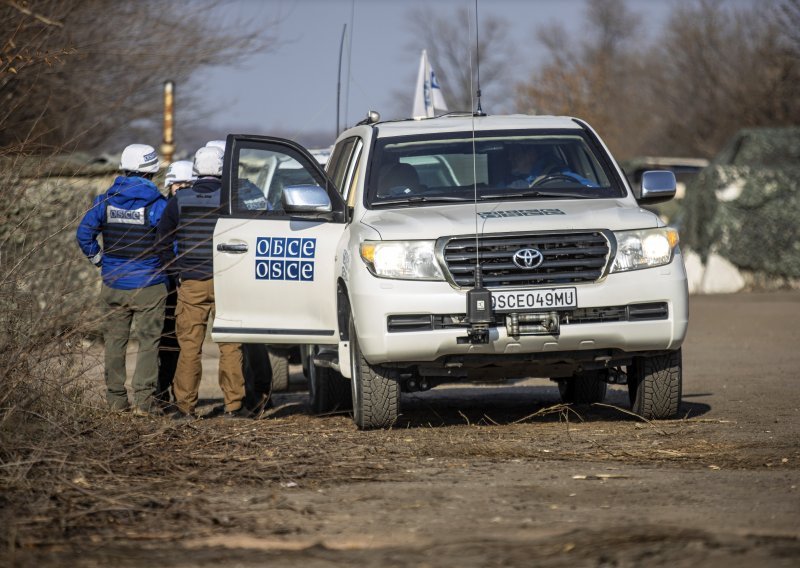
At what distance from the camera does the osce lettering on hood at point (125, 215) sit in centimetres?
970

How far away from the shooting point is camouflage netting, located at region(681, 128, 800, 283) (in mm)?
23328

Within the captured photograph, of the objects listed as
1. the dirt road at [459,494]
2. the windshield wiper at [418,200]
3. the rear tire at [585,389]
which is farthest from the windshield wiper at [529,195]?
the rear tire at [585,389]

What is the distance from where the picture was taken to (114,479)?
6559 millimetres

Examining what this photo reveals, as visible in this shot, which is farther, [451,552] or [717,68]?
[717,68]

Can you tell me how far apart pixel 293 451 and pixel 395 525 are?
2.18 metres

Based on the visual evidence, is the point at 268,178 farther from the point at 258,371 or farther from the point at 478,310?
the point at 478,310

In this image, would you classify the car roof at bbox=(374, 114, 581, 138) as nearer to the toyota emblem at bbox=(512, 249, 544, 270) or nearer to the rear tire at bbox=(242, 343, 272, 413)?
the toyota emblem at bbox=(512, 249, 544, 270)

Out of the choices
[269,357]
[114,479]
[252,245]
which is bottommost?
[269,357]

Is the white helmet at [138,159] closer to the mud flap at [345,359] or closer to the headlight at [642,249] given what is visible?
the mud flap at [345,359]

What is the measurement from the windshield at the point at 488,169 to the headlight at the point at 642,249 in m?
0.73

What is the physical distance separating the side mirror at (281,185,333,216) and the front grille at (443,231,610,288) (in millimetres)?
1185

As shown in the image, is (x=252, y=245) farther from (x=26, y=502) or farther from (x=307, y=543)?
(x=307, y=543)

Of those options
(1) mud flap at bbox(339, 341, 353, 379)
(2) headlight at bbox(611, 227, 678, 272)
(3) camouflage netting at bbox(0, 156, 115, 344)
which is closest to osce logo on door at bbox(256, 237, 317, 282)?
(1) mud flap at bbox(339, 341, 353, 379)

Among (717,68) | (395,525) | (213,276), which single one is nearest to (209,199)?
(213,276)
